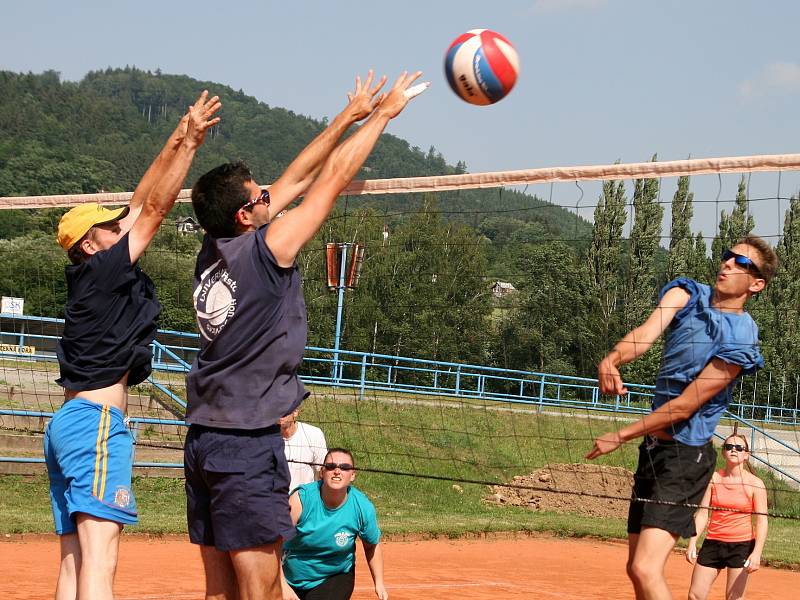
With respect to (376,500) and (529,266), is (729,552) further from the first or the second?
(376,500)

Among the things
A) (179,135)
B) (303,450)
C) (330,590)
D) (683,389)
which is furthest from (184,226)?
(683,389)

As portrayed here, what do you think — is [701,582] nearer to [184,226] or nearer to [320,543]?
[320,543]

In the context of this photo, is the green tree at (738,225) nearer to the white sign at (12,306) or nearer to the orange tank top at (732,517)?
the orange tank top at (732,517)

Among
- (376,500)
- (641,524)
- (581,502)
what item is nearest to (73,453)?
(641,524)

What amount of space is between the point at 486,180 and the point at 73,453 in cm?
349

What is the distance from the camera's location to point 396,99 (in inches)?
163

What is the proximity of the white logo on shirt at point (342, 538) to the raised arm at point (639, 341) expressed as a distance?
1.93 m

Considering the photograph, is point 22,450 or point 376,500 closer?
point 22,450

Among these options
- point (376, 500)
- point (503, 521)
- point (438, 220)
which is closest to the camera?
point (438, 220)

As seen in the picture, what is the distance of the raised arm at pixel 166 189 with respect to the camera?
4.61 metres

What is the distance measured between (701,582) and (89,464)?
505 centimetres

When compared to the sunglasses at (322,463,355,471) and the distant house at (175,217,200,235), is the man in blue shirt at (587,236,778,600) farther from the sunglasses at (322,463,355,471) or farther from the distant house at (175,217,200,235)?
the distant house at (175,217,200,235)

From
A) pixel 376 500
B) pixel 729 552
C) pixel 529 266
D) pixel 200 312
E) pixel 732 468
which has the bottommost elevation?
pixel 376 500

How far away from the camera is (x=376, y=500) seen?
1678 centimetres
